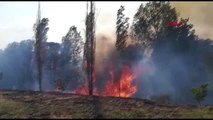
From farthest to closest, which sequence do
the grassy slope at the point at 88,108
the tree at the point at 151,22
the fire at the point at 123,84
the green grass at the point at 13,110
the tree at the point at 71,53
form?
the tree at the point at 71,53
the tree at the point at 151,22
the fire at the point at 123,84
the green grass at the point at 13,110
the grassy slope at the point at 88,108

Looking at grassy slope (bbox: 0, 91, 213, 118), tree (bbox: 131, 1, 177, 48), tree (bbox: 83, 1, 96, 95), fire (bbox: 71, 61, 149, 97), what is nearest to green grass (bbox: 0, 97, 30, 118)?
grassy slope (bbox: 0, 91, 213, 118)

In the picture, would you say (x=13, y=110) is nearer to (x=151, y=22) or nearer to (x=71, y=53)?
(x=151, y=22)

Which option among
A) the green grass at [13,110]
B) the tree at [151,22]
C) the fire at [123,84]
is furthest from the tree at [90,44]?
the tree at [151,22]

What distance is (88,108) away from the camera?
24.0m

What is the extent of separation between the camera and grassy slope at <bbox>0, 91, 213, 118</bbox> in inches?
888

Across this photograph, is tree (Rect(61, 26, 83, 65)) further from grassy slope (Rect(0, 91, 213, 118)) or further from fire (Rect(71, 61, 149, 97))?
grassy slope (Rect(0, 91, 213, 118))

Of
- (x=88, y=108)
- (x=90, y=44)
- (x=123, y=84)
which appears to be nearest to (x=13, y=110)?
(x=88, y=108)

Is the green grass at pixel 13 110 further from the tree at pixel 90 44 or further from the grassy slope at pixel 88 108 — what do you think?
the tree at pixel 90 44

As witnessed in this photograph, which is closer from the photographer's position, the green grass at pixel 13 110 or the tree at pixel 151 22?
the green grass at pixel 13 110

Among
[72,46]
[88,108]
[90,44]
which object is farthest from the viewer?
[72,46]

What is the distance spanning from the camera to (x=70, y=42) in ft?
233

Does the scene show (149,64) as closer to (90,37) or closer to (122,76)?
(122,76)

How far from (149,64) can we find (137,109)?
3721 cm

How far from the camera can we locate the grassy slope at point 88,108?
74.0 feet
